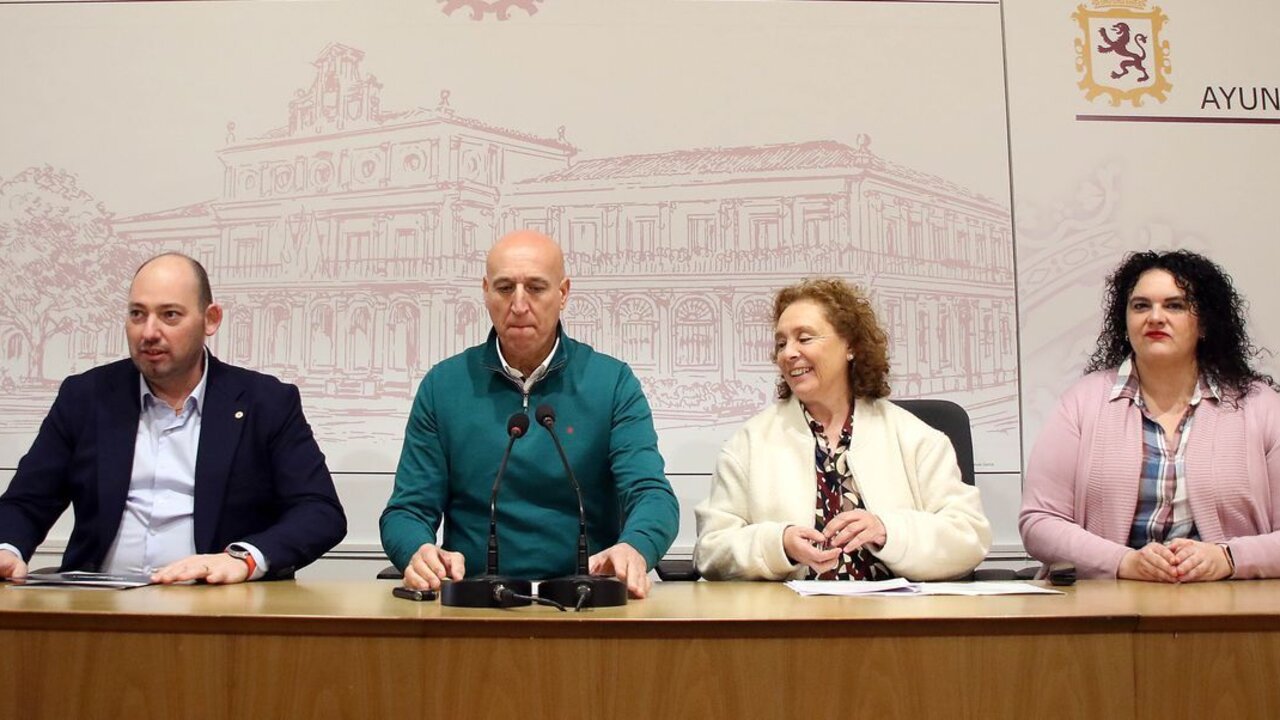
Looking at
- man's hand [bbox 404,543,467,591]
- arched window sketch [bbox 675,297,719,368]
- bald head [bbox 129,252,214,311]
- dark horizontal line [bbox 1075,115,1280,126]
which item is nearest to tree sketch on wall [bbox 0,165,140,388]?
bald head [bbox 129,252,214,311]

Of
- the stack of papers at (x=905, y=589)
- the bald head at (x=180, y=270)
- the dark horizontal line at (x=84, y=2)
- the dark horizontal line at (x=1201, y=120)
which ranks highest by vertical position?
the dark horizontal line at (x=84, y=2)

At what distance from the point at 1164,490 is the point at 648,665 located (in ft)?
5.36

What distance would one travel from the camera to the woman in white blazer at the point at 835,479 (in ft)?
7.95

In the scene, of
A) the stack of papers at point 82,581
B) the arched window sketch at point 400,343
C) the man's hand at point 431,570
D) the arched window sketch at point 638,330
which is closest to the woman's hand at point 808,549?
the man's hand at point 431,570

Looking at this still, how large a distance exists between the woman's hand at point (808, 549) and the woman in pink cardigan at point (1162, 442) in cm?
64

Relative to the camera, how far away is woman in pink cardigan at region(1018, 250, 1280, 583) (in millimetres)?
2625

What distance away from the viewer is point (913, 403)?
3.01 m

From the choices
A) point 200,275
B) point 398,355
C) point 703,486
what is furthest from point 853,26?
point 200,275

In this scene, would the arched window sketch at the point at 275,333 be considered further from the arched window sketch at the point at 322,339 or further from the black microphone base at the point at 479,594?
the black microphone base at the point at 479,594

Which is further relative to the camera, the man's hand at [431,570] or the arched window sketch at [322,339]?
the arched window sketch at [322,339]

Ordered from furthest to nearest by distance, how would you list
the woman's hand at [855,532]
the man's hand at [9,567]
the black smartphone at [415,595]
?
1. the woman's hand at [855,532]
2. the man's hand at [9,567]
3. the black smartphone at [415,595]

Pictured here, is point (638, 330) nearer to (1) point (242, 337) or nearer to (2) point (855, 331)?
(2) point (855, 331)

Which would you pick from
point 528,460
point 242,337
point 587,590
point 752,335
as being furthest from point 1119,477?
point 242,337

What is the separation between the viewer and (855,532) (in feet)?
7.87
